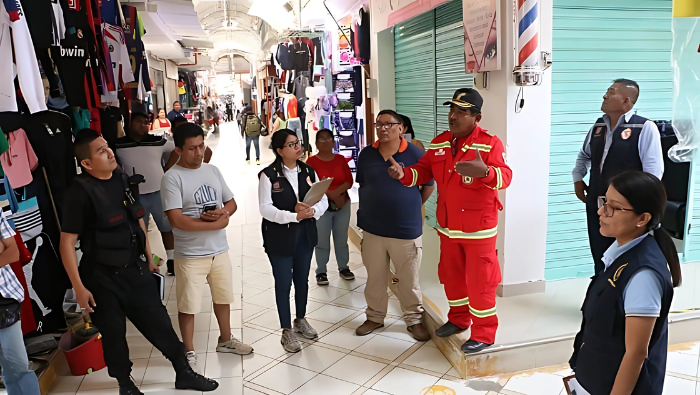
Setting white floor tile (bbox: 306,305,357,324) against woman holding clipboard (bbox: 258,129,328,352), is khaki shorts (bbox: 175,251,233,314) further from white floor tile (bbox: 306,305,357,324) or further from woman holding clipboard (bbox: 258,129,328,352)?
white floor tile (bbox: 306,305,357,324)

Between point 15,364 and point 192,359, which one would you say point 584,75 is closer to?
point 192,359

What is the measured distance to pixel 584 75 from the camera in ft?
13.0

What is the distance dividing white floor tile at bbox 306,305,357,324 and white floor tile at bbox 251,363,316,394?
2.35ft

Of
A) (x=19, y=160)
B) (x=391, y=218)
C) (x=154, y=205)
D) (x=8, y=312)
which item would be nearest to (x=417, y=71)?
(x=391, y=218)

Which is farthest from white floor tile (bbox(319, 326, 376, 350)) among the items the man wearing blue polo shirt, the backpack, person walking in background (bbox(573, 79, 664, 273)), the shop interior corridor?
the backpack

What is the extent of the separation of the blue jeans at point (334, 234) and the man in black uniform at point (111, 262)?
182cm

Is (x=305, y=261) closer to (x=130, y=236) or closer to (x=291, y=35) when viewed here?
(x=130, y=236)

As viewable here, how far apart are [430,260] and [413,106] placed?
2168 mm

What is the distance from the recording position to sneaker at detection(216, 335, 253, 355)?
346cm

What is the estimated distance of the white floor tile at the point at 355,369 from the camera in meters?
3.13

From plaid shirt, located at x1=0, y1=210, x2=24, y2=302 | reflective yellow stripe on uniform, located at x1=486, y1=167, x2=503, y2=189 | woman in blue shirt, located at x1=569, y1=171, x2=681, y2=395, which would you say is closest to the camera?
woman in blue shirt, located at x1=569, y1=171, x2=681, y2=395

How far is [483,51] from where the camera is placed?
3.64 metres

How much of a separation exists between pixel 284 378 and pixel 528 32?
271 cm

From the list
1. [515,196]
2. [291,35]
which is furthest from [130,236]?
[291,35]
